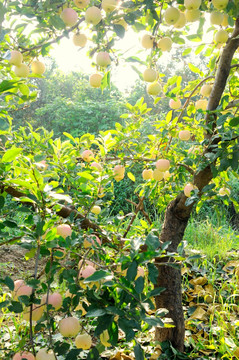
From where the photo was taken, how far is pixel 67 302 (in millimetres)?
876

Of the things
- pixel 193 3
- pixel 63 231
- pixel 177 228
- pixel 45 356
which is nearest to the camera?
pixel 45 356

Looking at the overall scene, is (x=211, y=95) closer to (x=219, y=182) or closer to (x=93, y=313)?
(x=219, y=182)

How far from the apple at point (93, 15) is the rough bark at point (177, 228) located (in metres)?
0.72

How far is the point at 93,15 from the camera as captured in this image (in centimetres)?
104

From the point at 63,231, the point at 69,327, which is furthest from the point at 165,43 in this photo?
the point at 69,327

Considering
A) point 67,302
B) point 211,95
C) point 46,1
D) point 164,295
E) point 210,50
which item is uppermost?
point 210,50

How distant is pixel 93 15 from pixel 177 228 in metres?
1.15

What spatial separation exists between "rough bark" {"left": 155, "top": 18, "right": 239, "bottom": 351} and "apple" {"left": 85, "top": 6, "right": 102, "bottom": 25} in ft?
2.35

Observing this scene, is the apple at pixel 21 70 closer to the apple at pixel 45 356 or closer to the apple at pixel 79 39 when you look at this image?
the apple at pixel 79 39

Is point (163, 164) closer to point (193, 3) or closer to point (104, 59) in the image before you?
Answer: point (104, 59)

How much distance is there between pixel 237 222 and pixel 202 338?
3608 mm

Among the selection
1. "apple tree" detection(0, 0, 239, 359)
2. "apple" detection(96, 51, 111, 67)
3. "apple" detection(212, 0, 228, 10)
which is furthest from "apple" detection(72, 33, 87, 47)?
"apple" detection(212, 0, 228, 10)

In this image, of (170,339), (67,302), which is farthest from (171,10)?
(170,339)

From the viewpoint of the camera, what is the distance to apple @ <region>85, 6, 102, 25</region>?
3.40 feet
